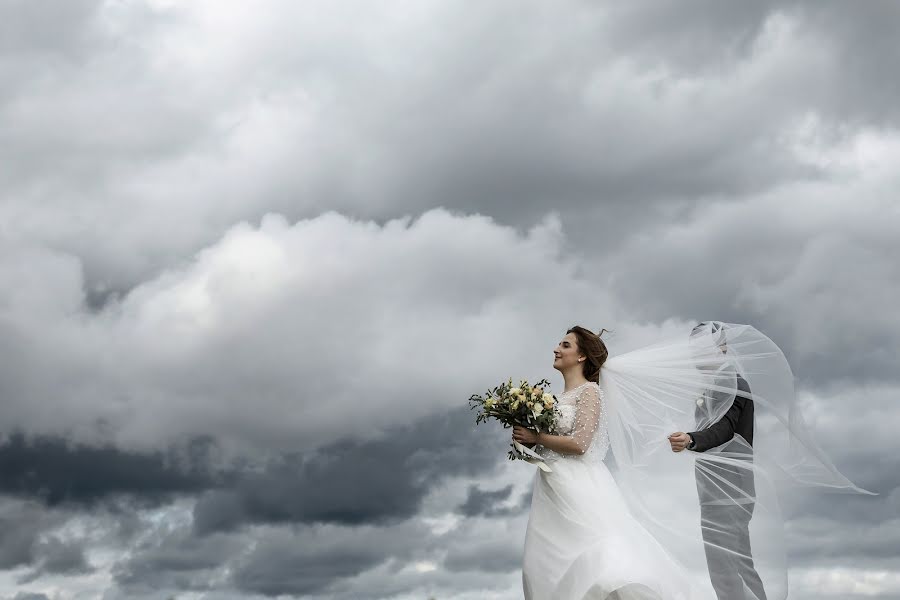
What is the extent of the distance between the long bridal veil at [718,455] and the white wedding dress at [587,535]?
0.54 metres

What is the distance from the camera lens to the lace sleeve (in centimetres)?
1237

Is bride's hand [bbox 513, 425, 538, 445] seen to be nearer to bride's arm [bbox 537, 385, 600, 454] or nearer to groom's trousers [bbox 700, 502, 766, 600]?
bride's arm [bbox 537, 385, 600, 454]

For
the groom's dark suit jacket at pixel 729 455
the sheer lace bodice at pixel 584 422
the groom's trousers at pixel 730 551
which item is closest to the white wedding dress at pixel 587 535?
the sheer lace bodice at pixel 584 422

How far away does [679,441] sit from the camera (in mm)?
12531

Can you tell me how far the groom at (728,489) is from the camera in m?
12.5

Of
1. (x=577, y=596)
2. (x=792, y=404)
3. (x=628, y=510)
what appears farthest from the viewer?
(x=792, y=404)

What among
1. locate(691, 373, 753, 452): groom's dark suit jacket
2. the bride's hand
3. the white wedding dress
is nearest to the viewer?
the white wedding dress

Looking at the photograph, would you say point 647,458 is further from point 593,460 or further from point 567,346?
point 567,346

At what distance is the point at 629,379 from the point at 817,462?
2500mm

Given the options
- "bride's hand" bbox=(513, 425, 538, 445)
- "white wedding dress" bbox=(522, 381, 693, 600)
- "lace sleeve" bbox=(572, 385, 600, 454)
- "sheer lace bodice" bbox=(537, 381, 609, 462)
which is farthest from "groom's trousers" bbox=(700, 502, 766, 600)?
"bride's hand" bbox=(513, 425, 538, 445)

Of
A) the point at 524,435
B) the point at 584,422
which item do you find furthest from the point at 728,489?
the point at 524,435

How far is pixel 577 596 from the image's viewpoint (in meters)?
11.4

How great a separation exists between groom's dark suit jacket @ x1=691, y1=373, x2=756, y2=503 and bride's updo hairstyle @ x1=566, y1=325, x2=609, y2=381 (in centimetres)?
143

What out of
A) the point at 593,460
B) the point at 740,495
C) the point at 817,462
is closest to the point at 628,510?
the point at 593,460
